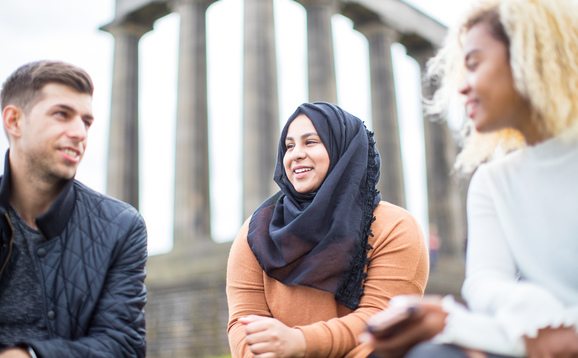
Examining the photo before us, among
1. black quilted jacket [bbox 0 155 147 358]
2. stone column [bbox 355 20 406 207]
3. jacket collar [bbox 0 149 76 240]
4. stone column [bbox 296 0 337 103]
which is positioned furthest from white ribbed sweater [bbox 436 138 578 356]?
stone column [bbox 355 20 406 207]

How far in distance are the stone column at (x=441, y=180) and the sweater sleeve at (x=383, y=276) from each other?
3020 cm

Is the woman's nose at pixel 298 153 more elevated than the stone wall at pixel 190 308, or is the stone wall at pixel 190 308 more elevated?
the stone wall at pixel 190 308

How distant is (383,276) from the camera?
180 inches

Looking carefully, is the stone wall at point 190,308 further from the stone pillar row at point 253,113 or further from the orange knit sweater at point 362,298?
the orange knit sweater at point 362,298

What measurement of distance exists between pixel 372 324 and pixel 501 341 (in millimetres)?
529

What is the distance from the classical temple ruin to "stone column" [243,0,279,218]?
39 millimetres

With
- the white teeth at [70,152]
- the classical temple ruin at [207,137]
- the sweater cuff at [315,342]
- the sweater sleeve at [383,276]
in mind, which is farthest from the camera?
the classical temple ruin at [207,137]

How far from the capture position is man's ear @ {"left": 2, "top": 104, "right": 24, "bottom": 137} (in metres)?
4.67

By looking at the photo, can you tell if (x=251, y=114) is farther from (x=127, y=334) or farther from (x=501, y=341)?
(x=501, y=341)

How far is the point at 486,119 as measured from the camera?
301 cm

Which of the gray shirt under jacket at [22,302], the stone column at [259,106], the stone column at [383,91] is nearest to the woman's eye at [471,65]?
the gray shirt under jacket at [22,302]

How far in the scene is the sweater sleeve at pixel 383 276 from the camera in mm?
4254

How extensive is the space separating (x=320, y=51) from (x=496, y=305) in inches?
980

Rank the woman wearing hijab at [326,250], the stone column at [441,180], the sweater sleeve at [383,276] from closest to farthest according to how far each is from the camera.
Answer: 1. the sweater sleeve at [383,276]
2. the woman wearing hijab at [326,250]
3. the stone column at [441,180]
